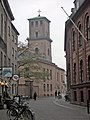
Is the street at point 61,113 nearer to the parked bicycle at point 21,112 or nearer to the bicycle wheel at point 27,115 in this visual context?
the parked bicycle at point 21,112

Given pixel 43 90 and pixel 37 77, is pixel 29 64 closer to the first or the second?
pixel 37 77

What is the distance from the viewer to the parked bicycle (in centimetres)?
1902

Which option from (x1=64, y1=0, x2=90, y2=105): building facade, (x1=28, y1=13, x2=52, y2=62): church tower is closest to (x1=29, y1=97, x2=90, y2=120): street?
(x1=64, y1=0, x2=90, y2=105): building facade

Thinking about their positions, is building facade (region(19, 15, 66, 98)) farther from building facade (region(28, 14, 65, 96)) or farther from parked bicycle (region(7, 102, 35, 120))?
parked bicycle (region(7, 102, 35, 120))

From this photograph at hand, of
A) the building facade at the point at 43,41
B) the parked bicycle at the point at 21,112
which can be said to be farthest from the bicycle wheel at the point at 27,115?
the building facade at the point at 43,41

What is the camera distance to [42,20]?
398 ft

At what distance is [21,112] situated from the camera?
773 inches

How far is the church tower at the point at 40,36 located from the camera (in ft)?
389

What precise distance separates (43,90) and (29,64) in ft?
123

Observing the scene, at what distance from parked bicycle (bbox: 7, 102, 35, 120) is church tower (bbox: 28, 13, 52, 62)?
315 ft

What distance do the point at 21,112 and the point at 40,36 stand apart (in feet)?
329

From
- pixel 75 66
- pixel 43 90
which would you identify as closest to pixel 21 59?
pixel 75 66

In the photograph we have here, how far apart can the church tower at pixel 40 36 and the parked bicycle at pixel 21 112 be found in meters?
96.0

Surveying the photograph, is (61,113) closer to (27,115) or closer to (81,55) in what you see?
(27,115)
